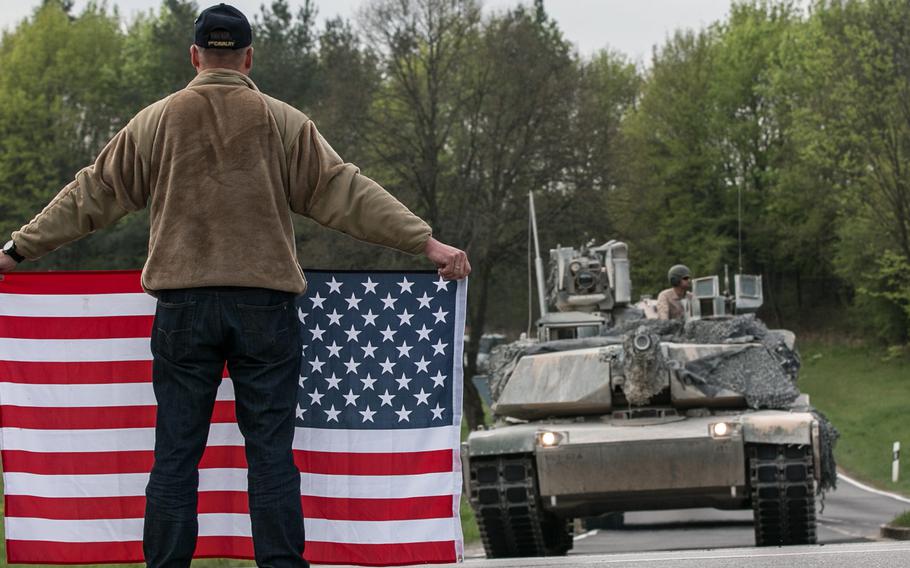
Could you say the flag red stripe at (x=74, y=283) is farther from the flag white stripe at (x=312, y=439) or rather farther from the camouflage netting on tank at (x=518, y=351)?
the camouflage netting on tank at (x=518, y=351)

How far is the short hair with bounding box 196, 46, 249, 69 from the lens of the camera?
5.65 m

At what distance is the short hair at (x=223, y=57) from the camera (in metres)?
5.65

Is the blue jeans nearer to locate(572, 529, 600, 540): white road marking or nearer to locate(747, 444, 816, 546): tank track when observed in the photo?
locate(747, 444, 816, 546): tank track

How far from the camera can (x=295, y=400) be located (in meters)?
5.66

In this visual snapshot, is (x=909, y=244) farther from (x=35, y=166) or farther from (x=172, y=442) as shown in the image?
(x=172, y=442)

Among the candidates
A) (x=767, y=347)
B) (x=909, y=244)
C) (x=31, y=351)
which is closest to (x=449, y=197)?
(x=909, y=244)

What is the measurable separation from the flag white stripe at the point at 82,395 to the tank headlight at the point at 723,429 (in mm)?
6792

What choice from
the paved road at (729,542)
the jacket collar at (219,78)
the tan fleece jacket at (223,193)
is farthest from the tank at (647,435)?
the jacket collar at (219,78)

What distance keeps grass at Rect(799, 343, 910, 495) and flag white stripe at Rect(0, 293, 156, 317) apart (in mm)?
20205

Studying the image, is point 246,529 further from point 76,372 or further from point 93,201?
point 93,201

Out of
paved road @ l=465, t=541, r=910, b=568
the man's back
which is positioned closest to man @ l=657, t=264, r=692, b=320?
paved road @ l=465, t=541, r=910, b=568

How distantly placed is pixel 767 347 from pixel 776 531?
1.97 metres

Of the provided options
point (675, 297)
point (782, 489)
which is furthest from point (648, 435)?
point (675, 297)

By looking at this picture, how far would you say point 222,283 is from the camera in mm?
5453
